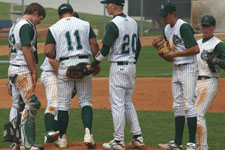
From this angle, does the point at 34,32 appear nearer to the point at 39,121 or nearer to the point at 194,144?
the point at 194,144

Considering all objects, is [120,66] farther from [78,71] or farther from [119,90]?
[78,71]

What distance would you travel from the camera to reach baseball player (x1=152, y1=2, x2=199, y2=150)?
7.67 m

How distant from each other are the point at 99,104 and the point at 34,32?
Answer: 616cm

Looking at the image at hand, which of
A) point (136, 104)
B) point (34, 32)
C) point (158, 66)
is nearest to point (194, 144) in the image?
point (34, 32)

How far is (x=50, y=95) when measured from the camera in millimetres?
8469

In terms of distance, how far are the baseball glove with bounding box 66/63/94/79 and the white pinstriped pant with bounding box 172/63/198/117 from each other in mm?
1201

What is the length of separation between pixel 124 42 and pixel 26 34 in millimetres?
1292

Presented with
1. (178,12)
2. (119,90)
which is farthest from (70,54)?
(178,12)

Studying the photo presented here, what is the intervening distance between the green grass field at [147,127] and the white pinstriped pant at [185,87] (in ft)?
3.87

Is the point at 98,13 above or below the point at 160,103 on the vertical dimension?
above

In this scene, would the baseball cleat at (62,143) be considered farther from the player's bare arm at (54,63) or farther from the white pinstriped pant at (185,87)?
the white pinstriped pant at (185,87)

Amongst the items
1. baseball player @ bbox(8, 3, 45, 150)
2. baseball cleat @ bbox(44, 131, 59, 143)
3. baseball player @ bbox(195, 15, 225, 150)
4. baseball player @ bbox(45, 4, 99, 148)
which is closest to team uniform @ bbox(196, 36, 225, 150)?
baseball player @ bbox(195, 15, 225, 150)

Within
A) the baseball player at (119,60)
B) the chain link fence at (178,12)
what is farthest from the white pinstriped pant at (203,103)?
the chain link fence at (178,12)

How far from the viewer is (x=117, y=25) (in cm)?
753
